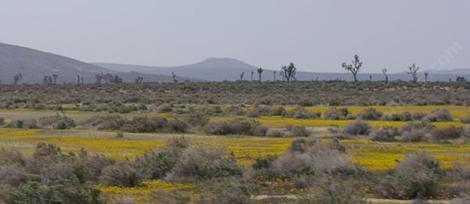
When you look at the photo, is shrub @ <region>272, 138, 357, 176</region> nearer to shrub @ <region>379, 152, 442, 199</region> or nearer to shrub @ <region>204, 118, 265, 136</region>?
shrub @ <region>379, 152, 442, 199</region>

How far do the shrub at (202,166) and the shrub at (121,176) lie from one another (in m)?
1.16

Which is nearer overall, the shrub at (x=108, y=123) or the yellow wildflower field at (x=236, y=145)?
the yellow wildflower field at (x=236, y=145)

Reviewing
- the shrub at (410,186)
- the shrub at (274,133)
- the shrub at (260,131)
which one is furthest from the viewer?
the shrub at (260,131)

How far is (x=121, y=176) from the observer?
1870 cm

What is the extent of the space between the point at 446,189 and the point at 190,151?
672 cm

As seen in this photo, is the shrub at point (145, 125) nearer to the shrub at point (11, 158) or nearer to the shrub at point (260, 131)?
the shrub at point (260, 131)

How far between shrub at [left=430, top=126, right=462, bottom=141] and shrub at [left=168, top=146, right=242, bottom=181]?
1444 cm

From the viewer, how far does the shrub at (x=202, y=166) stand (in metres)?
19.5

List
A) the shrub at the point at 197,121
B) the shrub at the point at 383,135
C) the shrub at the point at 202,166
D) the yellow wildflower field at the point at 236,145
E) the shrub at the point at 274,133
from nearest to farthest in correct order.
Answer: the shrub at the point at 202,166 → the yellow wildflower field at the point at 236,145 → the shrub at the point at 383,135 → the shrub at the point at 274,133 → the shrub at the point at 197,121

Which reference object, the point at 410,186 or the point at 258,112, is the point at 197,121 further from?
the point at 410,186

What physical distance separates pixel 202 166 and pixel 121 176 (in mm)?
2214

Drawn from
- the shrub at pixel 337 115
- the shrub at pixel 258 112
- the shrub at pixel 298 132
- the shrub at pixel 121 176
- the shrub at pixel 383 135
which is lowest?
the shrub at pixel 258 112

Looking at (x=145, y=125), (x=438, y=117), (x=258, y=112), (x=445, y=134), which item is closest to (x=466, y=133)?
(x=445, y=134)

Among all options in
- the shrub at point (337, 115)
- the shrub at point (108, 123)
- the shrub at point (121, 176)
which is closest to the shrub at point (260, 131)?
the shrub at point (108, 123)
